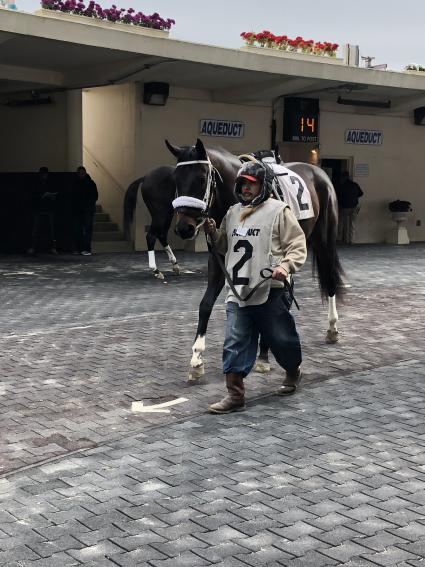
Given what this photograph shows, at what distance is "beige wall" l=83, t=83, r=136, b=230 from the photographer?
63.1ft

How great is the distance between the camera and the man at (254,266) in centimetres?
612

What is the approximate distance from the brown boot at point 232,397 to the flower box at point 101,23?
34.0 ft

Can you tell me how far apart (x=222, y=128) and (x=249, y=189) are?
14.7 meters

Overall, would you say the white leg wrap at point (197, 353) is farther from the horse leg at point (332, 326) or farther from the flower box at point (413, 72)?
the flower box at point (413, 72)

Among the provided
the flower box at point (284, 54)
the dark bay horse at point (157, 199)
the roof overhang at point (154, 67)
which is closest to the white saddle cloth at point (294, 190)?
the dark bay horse at point (157, 199)

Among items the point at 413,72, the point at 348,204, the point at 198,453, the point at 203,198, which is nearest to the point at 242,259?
the point at 203,198

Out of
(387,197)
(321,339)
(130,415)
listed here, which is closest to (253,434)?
(130,415)

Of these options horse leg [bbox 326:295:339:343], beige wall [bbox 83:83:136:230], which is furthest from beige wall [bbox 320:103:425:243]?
horse leg [bbox 326:295:339:343]

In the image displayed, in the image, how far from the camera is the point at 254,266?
241 inches

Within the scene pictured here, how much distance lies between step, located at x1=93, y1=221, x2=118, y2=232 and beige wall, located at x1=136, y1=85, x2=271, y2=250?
→ 98cm

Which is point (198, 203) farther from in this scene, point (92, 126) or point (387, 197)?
point (387, 197)

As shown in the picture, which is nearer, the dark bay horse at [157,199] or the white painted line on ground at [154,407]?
the white painted line on ground at [154,407]

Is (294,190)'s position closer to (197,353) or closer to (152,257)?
(197,353)

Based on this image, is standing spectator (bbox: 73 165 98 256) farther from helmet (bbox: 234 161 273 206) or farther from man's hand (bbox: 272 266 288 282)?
man's hand (bbox: 272 266 288 282)
